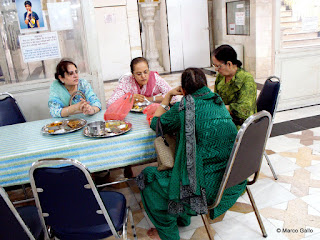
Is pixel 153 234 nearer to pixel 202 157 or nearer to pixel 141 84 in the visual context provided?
pixel 202 157

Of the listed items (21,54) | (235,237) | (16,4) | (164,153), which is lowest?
(235,237)

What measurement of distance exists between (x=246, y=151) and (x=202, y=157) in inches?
9.8

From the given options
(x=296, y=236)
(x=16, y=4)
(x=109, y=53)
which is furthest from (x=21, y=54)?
(x=109, y=53)

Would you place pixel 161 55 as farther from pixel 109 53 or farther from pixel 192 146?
pixel 192 146

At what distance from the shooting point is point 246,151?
184cm

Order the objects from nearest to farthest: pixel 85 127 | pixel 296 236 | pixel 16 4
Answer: pixel 296 236
pixel 85 127
pixel 16 4

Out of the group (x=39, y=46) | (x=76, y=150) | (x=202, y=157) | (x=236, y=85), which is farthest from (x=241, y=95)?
(x=39, y=46)

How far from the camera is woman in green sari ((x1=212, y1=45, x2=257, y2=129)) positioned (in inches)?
102

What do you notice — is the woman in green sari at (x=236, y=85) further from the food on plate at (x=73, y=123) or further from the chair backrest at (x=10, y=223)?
the chair backrest at (x=10, y=223)

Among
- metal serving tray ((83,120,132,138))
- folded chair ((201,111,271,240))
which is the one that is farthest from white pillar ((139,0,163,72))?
folded chair ((201,111,271,240))

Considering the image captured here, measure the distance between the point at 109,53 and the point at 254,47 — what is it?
3355mm

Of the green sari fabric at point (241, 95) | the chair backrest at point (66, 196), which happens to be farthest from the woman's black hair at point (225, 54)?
the chair backrest at point (66, 196)

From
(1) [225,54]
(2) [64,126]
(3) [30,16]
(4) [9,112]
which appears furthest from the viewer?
(3) [30,16]

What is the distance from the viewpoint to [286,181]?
2.86 m
